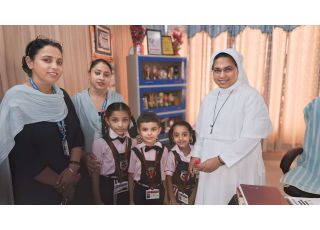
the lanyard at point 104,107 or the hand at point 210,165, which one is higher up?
the lanyard at point 104,107

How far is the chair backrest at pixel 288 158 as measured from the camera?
4.33 ft

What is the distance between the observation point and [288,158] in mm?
1319

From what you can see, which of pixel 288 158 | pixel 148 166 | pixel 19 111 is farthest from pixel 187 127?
pixel 19 111

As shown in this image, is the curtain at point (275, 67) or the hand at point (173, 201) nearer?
the curtain at point (275, 67)

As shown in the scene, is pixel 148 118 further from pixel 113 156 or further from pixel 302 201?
pixel 302 201

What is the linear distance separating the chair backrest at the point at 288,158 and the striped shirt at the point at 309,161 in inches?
1.9

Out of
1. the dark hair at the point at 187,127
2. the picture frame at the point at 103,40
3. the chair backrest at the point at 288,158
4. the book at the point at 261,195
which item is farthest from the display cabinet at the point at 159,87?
the chair backrest at the point at 288,158

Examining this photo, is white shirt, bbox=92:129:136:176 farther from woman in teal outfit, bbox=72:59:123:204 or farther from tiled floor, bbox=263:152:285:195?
tiled floor, bbox=263:152:285:195

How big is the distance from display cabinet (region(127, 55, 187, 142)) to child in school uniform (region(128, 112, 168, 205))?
0.05 meters

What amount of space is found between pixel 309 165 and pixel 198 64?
3.02 feet

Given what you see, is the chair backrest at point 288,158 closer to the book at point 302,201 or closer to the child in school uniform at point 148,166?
the book at point 302,201

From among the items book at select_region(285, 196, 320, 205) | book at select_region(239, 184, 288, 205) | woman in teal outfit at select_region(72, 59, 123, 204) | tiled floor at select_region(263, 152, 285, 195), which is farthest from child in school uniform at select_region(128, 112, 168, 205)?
book at select_region(285, 196, 320, 205)

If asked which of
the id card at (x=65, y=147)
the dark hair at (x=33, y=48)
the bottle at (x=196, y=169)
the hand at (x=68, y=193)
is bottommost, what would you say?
the hand at (x=68, y=193)

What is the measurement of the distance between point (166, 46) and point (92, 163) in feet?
2.53
